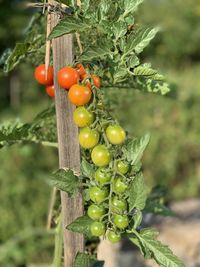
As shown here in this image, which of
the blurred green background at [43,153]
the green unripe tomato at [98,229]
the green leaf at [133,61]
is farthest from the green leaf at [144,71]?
the blurred green background at [43,153]

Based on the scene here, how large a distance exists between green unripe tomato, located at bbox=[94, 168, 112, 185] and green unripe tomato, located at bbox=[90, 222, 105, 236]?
64 millimetres

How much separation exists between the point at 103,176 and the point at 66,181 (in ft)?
0.24

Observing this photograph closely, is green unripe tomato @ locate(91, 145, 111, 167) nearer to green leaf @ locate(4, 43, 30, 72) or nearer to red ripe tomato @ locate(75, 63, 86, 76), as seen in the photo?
red ripe tomato @ locate(75, 63, 86, 76)

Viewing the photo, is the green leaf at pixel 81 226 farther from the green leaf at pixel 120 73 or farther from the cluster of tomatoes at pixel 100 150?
the green leaf at pixel 120 73

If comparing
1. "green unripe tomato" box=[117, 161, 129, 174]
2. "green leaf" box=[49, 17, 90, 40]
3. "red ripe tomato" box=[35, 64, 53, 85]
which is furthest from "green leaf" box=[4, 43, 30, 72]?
"green unripe tomato" box=[117, 161, 129, 174]

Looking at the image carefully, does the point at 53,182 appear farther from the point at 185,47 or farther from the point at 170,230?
the point at 185,47

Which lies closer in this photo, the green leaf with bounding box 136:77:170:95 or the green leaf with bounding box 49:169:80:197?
the green leaf with bounding box 49:169:80:197

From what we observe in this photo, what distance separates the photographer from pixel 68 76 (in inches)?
35.7

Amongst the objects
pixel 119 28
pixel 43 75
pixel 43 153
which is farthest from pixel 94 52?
pixel 43 153

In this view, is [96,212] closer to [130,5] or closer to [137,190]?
[137,190]

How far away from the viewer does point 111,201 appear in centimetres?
92

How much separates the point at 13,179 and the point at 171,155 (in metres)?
1.25

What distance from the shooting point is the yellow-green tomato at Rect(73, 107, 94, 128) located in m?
0.90

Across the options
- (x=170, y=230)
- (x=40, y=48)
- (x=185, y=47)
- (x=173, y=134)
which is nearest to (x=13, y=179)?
(x=170, y=230)
